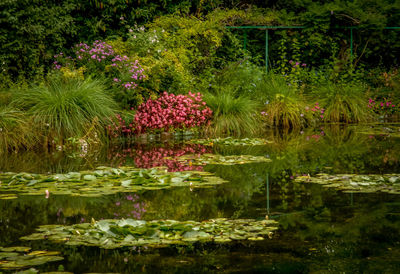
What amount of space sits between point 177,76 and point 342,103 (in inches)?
186

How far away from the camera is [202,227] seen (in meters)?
4.05

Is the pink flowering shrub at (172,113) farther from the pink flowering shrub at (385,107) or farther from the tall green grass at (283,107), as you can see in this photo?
the pink flowering shrub at (385,107)

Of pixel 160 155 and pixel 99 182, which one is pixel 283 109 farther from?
pixel 99 182

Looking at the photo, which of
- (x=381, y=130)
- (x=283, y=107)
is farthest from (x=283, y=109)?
(x=381, y=130)

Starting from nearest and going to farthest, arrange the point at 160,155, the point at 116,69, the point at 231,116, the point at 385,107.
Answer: the point at 160,155 < the point at 116,69 < the point at 231,116 < the point at 385,107

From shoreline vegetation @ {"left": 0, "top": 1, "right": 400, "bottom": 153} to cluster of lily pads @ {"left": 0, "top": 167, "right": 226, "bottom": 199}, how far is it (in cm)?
317

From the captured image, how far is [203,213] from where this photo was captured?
15.1 ft

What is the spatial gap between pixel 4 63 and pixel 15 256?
370 inches

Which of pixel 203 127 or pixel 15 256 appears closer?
pixel 15 256

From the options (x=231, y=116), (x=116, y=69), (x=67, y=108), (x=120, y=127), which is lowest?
(x=120, y=127)

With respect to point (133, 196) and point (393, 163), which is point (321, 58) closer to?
point (393, 163)

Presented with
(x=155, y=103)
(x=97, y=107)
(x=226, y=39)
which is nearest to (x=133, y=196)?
(x=97, y=107)

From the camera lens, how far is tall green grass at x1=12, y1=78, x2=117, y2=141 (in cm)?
962

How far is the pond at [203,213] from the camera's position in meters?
3.31
